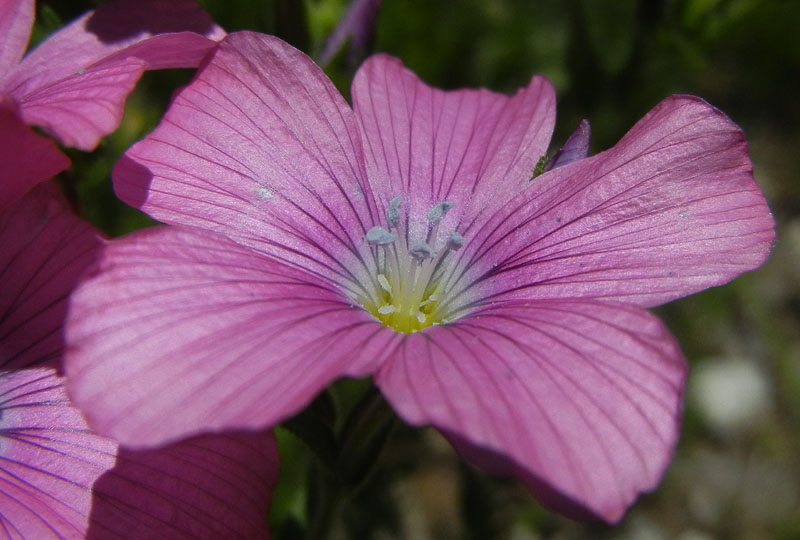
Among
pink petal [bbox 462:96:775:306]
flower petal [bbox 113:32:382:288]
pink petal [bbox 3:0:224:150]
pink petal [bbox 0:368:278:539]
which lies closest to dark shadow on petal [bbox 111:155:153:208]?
flower petal [bbox 113:32:382:288]

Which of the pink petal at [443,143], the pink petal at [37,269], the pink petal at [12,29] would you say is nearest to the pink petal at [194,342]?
the pink petal at [37,269]

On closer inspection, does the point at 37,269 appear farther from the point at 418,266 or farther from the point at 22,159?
the point at 418,266

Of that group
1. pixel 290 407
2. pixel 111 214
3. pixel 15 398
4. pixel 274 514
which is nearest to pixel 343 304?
pixel 290 407

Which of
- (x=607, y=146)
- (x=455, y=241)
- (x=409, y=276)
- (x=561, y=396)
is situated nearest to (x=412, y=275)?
(x=409, y=276)

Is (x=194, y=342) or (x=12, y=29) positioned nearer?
(x=194, y=342)

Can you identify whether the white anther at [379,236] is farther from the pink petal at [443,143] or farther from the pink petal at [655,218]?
the pink petal at [655,218]

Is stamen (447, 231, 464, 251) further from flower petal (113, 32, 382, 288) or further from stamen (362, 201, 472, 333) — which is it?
flower petal (113, 32, 382, 288)

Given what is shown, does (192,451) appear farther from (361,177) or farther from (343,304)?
(361,177)
